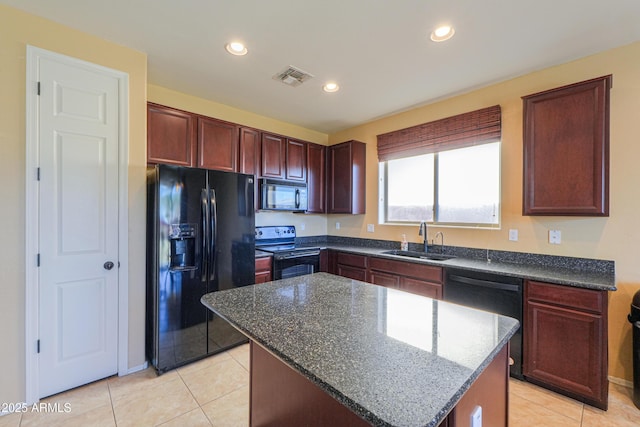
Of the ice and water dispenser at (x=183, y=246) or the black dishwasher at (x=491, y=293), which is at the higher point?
the ice and water dispenser at (x=183, y=246)

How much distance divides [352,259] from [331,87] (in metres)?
2.00

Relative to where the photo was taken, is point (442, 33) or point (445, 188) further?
point (445, 188)

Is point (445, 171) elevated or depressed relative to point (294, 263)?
elevated

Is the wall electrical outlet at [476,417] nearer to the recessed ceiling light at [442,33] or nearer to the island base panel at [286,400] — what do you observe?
the island base panel at [286,400]

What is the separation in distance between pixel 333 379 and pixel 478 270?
2.11m

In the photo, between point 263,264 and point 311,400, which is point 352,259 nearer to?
point 263,264

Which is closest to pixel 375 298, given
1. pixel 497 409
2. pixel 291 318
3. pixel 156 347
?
pixel 291 318

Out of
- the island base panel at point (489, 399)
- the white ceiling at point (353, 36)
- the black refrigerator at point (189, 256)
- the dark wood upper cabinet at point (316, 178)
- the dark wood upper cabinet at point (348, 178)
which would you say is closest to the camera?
the island base panel at point (489, 399)

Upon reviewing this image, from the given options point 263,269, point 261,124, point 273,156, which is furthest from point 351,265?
point 261,124

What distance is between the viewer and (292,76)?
2.68 meters

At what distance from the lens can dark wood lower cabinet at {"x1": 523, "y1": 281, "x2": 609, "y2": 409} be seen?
1902mm

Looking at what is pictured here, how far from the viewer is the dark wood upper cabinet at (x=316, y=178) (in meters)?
4.06

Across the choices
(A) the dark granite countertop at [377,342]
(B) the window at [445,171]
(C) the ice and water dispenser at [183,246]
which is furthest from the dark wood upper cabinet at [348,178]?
(A) the dark granite countertop at [377,342]

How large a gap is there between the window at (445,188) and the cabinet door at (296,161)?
110cm
